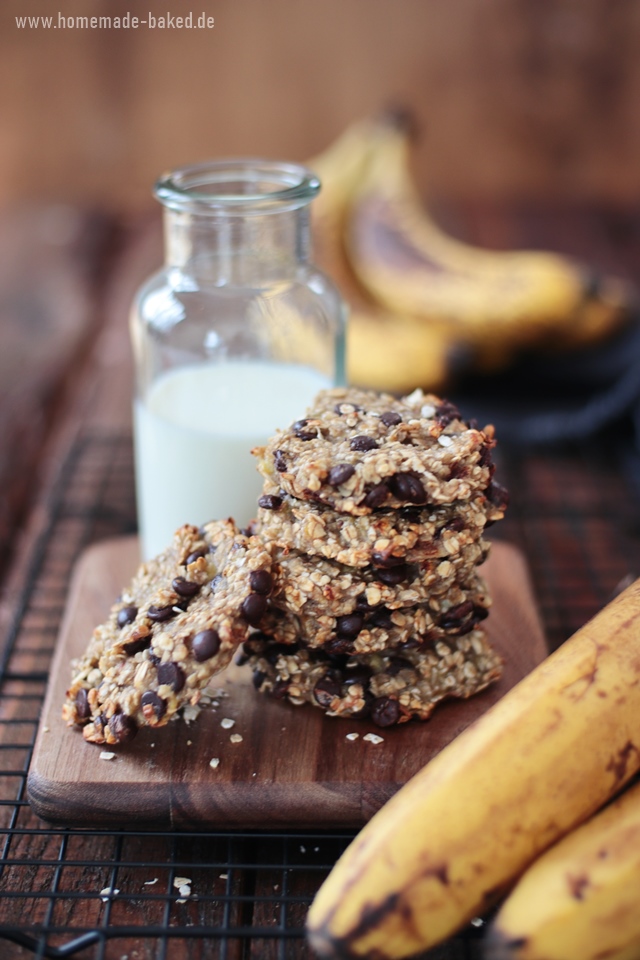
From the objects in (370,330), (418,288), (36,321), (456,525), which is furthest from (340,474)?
(36,321)

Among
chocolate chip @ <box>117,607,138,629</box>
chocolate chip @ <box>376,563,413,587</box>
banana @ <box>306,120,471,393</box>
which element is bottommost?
banana @ <box>306,120,471,393</box>

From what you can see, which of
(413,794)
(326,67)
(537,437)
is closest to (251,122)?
(326,67)

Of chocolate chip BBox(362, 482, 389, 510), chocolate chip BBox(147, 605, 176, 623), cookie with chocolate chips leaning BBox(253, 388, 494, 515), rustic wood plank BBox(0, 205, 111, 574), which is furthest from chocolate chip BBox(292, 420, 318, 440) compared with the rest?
rustic wood plank BBox(0, 205, 111, 574)

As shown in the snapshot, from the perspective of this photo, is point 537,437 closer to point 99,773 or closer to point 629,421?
point 629,421

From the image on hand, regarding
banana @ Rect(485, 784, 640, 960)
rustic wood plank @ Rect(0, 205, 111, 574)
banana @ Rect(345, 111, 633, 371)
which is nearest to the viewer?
banana @ Rect(485, 784, 640, 960)

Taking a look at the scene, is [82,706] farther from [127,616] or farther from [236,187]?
[236,187]

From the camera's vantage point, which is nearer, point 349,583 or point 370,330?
point 349,583

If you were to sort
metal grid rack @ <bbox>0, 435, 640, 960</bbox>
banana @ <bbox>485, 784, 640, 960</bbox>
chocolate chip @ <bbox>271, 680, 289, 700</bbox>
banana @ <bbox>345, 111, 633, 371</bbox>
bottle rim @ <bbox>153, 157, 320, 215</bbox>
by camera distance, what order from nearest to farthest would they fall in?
banana @ <bbox>485, 784, 640, 960</bbox>
metal grid rack @ <bbox>0, 435, 640, 960</bbox>
chocolate chip @ <bbox>271, 680, 289, 700</bbox>
bottle rim @ <bbox>153, 157, 320, 215</bbox>
banana @ <bbox>345, 111, 633, 371</bbox>

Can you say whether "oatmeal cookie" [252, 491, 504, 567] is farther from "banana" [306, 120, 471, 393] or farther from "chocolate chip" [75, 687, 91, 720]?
"banana" [306, 120, 471, 393]
